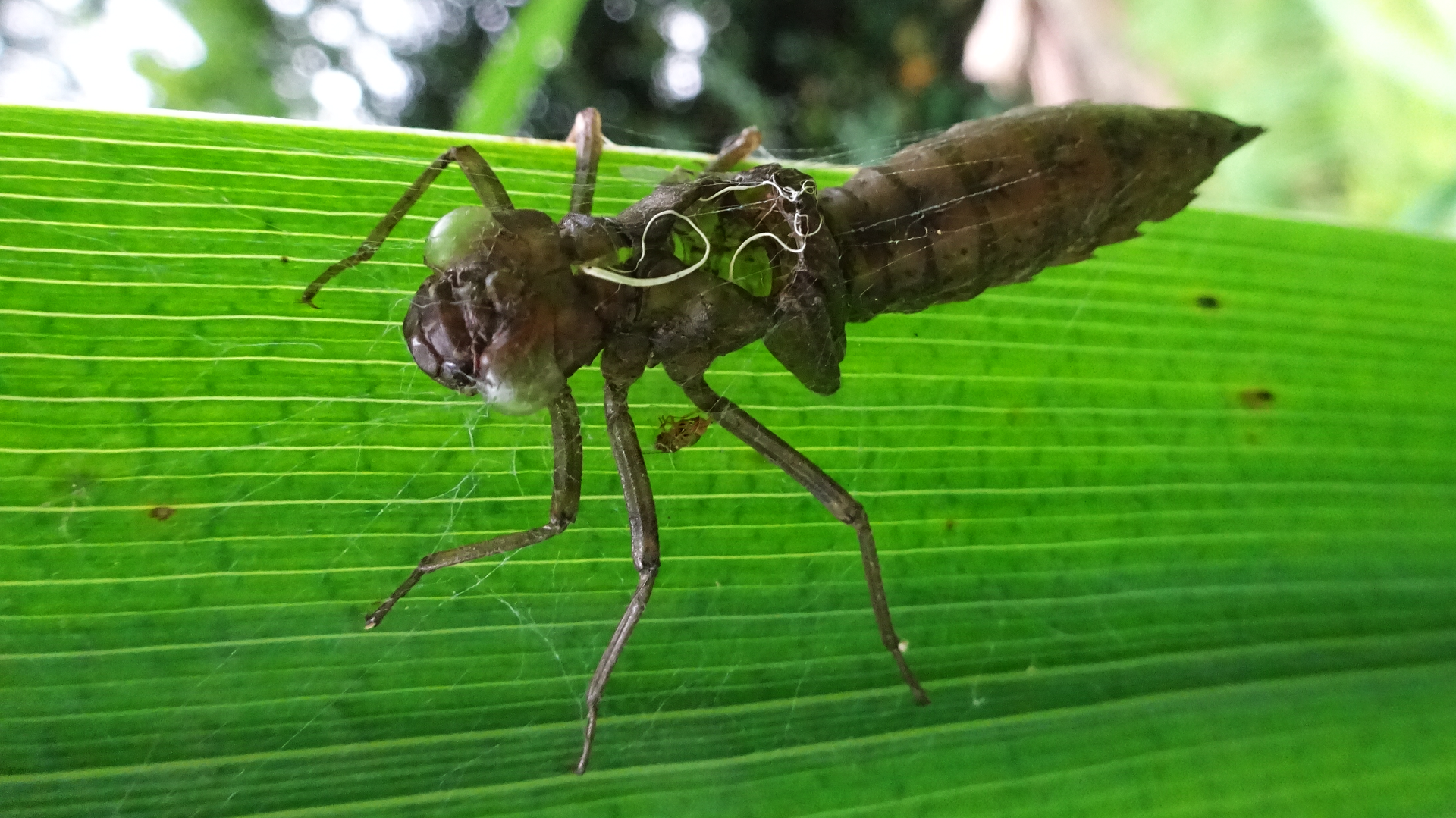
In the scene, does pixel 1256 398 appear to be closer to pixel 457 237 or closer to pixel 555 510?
pixel 555 510

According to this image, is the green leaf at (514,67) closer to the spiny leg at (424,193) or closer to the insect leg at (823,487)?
the spiny leg at (424,193)

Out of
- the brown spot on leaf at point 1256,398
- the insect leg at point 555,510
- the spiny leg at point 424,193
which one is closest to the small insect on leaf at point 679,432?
the insect leg at point 555,510

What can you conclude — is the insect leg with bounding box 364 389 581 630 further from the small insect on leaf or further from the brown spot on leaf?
the brown spot on leaf

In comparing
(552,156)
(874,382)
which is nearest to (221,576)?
(552,156)

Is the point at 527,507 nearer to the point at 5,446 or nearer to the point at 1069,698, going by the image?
the point at 5,446

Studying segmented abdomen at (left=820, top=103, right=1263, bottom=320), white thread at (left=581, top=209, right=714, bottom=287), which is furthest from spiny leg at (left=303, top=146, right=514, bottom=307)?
segmented abdomen at (left=820, top=103, right=1263, bottom=320)
